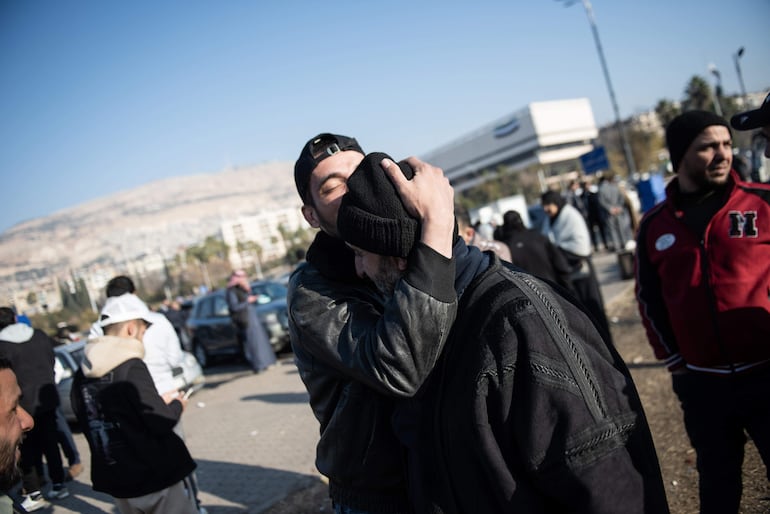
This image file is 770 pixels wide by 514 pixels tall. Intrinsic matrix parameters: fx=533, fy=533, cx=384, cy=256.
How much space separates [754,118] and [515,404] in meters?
2.16

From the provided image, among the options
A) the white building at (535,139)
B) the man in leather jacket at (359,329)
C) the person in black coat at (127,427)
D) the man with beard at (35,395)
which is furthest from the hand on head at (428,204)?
the white building at (535,139)

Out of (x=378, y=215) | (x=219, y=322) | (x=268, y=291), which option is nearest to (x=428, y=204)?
(x=378, y=215)

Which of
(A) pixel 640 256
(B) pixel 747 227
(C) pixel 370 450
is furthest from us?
(A) pixel 640 256

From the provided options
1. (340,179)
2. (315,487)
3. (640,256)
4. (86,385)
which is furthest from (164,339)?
(640,256)

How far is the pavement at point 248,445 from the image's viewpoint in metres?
5.34

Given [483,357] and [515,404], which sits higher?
[483,357]

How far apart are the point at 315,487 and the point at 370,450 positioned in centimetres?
377

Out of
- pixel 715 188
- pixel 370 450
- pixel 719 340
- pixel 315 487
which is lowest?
pixel 315 487

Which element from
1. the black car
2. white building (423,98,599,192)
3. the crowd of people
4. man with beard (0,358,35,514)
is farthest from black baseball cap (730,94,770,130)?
white building (423,98,599,192)

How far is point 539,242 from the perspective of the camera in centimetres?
561

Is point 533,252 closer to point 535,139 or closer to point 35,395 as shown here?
point 35,395

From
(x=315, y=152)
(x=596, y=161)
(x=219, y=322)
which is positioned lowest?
Result: (x=219, y=322)

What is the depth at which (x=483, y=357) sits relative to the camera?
1201mm

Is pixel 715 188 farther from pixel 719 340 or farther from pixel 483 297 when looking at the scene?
pixel 483 297
